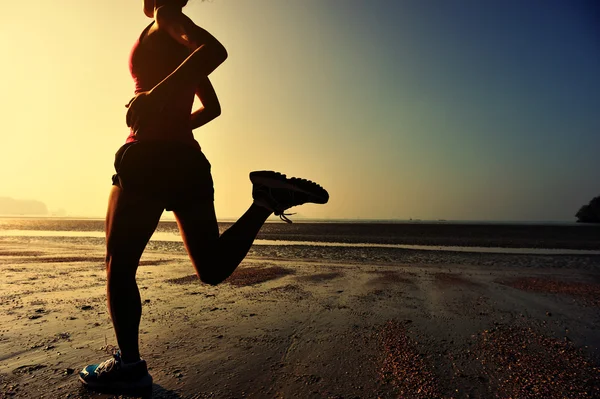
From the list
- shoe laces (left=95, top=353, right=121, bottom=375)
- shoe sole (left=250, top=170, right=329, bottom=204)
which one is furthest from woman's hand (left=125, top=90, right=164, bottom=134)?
shoe laces (left=95, top=353, right=121, bottom=375)

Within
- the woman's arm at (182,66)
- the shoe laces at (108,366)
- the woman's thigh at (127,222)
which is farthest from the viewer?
the shoe laces at (108,366)

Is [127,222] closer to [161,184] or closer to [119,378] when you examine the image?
[161,184]

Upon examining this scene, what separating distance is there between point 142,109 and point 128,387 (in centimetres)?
161

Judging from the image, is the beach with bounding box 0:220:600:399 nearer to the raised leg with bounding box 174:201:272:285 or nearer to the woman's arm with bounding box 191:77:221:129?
the raised leg with bounding box 174:201:272:285

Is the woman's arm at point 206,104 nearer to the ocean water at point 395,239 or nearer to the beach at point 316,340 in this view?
the beach at point 316,340

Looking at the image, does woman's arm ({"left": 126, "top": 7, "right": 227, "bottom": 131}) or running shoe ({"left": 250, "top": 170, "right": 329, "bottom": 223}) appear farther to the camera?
running shoe ({"left": 250, "top": 170, "right": 329, "bottom": 223})

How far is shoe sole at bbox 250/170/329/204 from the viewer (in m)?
2.24

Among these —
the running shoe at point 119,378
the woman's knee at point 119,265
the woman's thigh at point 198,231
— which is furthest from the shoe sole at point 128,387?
the woman's thigh at point 198,231

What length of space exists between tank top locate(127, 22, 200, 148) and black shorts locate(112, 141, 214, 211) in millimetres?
90

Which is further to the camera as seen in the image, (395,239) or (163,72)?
(395,239)

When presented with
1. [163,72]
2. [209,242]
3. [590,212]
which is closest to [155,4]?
[163,72]

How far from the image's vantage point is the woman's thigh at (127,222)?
193cm

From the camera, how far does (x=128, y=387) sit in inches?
77.8

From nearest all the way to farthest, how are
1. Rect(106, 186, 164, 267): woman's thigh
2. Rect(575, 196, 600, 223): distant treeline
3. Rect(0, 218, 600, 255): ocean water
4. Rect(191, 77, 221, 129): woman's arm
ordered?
Rect(106, 186, 164, 267): woman's thigh, Rect(191, 77, 221, 129): woman's arm, Rect(0, 218, 600, 255): ocean water, Rect(575, 196, 600, 223): distant treeline
